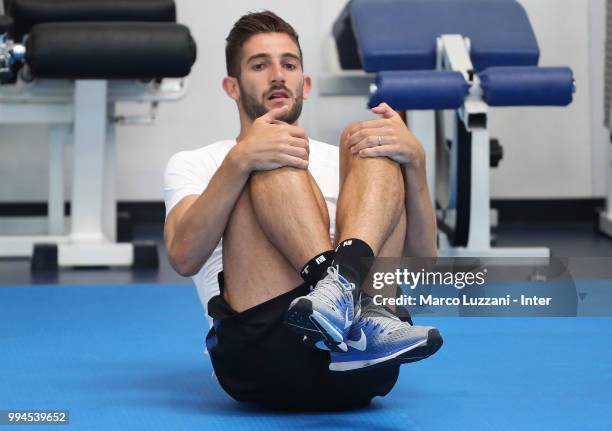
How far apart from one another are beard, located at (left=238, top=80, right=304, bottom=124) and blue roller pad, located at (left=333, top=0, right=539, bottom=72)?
2296 mm

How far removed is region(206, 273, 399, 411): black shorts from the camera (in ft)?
7.95

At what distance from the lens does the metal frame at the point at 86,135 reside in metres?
5.10

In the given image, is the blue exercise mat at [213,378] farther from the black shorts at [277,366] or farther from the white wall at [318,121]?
the white wall at [318,121]

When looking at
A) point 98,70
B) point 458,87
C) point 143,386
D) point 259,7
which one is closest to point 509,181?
point 259,7

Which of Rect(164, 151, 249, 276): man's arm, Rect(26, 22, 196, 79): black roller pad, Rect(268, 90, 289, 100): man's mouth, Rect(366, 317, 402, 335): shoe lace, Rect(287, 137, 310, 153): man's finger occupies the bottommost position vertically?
Rect(366, 317, 402, 335): shoe lace

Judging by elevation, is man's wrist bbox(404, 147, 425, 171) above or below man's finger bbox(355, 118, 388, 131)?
below

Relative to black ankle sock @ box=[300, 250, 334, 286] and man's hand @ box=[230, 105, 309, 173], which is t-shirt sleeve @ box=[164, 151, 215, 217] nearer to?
man's hand @ box=[230, 105, 309, 173]

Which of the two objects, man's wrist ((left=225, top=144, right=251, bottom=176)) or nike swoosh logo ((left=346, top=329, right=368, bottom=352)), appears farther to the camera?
man's wrist ((left=225, top=144, right=251, bottom=176))

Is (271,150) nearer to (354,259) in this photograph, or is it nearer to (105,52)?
(354,259)

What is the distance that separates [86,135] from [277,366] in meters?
2.90

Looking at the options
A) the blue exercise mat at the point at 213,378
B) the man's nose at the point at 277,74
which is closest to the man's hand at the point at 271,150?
the man's nose at the point at 277,74

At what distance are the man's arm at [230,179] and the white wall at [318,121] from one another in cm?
426

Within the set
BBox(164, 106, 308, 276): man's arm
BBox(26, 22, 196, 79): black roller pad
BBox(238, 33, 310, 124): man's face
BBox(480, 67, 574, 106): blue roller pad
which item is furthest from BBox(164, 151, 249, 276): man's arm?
BBox(480, 67, 574, 106): blue roller pad

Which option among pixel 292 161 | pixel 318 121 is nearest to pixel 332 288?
pixel 292 161
